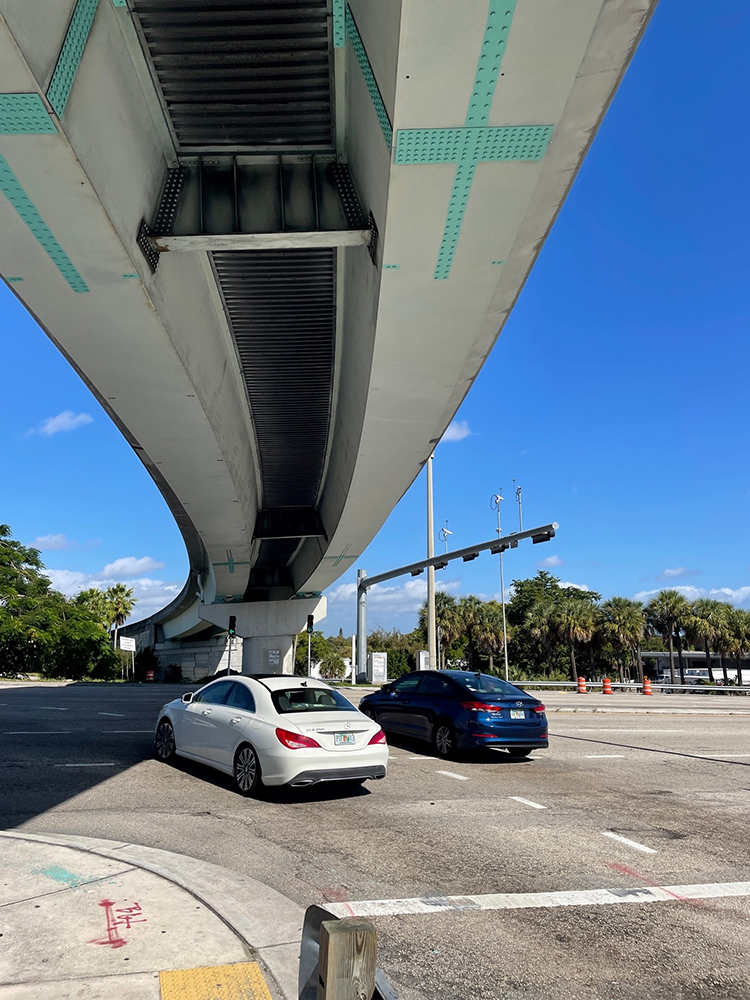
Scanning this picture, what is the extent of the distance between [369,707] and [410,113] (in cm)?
1131

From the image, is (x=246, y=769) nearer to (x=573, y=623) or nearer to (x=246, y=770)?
(x=246, y=770)

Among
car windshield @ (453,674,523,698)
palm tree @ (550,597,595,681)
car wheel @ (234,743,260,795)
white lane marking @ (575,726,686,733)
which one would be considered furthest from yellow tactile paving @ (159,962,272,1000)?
palm tree @ (550,597,595,681)

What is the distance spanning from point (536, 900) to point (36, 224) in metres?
7.12

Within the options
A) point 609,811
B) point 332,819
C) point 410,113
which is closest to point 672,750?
point 609,811

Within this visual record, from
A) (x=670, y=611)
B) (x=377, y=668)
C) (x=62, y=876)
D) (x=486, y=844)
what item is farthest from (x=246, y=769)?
(x=670, y=611)

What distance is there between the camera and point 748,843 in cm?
723

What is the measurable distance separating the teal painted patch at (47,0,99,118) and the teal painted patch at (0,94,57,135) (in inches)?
4.1

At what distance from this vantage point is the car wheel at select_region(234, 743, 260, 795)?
866cm

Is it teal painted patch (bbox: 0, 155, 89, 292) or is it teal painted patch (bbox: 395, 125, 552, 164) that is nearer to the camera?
teal painted patch (bbox: 395, 125, 552, 164)

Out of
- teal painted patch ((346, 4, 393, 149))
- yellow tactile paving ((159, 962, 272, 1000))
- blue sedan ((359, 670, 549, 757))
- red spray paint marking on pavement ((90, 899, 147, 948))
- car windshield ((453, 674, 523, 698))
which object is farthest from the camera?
car windshield ((453, 674, 523, 698))

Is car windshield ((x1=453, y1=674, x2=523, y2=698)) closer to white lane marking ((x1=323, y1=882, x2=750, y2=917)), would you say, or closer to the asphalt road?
the asphalt road

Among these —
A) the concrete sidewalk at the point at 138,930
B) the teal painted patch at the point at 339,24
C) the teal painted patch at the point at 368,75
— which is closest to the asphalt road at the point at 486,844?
the concrete sidewalk at the point at 138,930

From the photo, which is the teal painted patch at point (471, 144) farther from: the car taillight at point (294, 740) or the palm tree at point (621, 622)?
the palm tree at point (621, 622)

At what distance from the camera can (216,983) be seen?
143 inches
